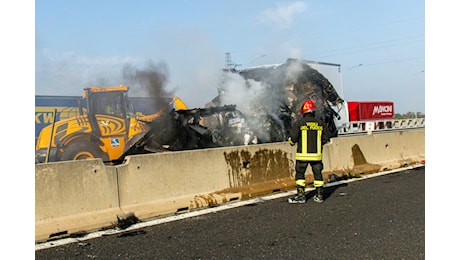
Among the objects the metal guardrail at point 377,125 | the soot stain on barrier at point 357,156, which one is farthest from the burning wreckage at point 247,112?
the metal guardrail at point 377,125

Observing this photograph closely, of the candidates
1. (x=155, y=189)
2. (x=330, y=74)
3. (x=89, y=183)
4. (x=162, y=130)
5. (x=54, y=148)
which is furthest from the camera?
(x=330, y=74)

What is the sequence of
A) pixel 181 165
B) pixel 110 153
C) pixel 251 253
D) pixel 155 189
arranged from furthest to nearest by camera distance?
pixel 110 153, pixel 181 165, pixel 155 189, pixel 251 253

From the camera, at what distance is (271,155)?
25.1 ft

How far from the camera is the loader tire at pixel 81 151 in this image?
396 inches

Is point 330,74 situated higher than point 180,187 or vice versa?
point 330,74

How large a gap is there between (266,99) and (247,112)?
82cm

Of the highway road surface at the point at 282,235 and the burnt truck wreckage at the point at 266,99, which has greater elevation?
the burnt truck wreckage at the point at 266,99

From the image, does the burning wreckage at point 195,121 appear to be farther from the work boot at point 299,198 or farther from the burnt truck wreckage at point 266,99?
the work boot at point 299,198

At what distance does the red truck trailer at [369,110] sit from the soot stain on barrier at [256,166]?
64.7 feet

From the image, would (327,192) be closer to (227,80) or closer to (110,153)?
(227,80)

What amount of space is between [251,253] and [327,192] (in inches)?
143

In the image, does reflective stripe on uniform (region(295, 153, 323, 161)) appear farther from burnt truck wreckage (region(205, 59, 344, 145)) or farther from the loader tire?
the loader tire

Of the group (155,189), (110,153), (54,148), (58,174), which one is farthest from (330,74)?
(58,174)

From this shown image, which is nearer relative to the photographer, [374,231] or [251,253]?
[251,253]
